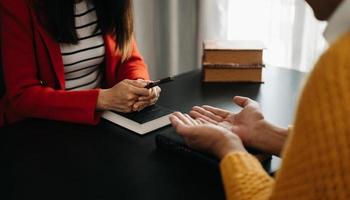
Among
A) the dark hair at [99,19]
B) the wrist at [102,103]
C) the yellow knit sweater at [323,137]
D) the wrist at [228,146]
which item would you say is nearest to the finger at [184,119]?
the wrist at [228,146]

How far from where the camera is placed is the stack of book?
1.52 metres

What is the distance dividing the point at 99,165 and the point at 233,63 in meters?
0.70

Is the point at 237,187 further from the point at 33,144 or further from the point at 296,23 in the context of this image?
the point at 296,23

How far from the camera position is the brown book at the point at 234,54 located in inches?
59.7

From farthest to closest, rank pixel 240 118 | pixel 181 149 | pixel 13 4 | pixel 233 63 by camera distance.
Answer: pixel 233 63 → pixel 13 4 → pixel 240 118 → pixel 181 149

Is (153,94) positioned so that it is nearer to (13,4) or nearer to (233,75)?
(233,75)

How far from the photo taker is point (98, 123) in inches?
49.3

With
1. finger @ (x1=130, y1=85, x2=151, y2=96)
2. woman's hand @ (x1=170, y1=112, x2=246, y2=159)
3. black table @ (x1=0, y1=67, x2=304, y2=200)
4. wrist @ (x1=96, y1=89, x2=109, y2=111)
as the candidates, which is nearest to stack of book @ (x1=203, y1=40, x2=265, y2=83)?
black table @ (x1=0, y1=67, x2=304, y2=200)

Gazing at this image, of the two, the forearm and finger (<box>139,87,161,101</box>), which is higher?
finger (<box>139,87,161,101</box>)

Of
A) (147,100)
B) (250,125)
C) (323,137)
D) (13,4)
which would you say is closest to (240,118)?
(250,125)

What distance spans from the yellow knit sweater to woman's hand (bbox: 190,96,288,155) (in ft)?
1.13

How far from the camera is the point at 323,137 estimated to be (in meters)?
0.62

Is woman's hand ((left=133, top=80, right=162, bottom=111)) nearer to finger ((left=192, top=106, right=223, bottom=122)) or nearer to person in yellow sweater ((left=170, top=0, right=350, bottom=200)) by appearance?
finger ((left=192, top=106, right=223, bottom=122))

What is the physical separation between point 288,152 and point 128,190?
1.24ft
